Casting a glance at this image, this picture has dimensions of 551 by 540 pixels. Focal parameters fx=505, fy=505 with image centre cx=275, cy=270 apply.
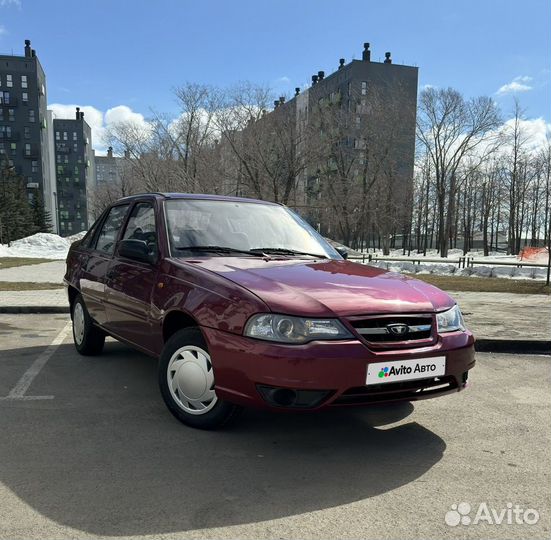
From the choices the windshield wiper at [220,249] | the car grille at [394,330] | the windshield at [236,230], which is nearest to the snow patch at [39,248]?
the windshield at [236,230]

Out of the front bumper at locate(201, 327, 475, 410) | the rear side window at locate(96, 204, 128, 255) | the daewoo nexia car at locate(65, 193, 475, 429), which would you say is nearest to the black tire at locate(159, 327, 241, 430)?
the daewoo nexia car at locate(65, 193, 475, 429)

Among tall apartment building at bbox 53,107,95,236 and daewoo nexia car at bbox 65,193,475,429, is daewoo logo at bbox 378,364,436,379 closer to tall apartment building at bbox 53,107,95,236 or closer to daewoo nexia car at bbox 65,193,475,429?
daewoo nexia car at bbox 65,193,475,429

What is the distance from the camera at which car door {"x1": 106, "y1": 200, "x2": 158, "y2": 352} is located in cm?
402

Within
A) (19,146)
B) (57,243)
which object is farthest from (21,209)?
(19,146)

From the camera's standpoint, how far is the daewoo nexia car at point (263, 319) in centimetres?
294

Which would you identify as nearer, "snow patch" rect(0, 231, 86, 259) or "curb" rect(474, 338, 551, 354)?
"curb" rect(474, 338, 551, 354)

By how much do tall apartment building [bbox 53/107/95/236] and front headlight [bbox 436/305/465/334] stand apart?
11669 cm

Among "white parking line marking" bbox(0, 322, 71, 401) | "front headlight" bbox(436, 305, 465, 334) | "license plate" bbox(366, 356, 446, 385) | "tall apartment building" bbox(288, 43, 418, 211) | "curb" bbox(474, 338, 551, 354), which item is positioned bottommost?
"curb" bbox(474, 338, 551, 354)

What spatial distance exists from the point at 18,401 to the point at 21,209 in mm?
56390

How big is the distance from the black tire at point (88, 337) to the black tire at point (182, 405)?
211cm

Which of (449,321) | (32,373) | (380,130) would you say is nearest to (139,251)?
(32,373)

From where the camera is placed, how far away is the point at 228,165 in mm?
40031

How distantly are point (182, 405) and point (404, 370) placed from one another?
156 centimetres

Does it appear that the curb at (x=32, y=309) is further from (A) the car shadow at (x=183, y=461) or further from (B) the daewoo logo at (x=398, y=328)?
(B) the daewoo logo at (x=398, y=328)
